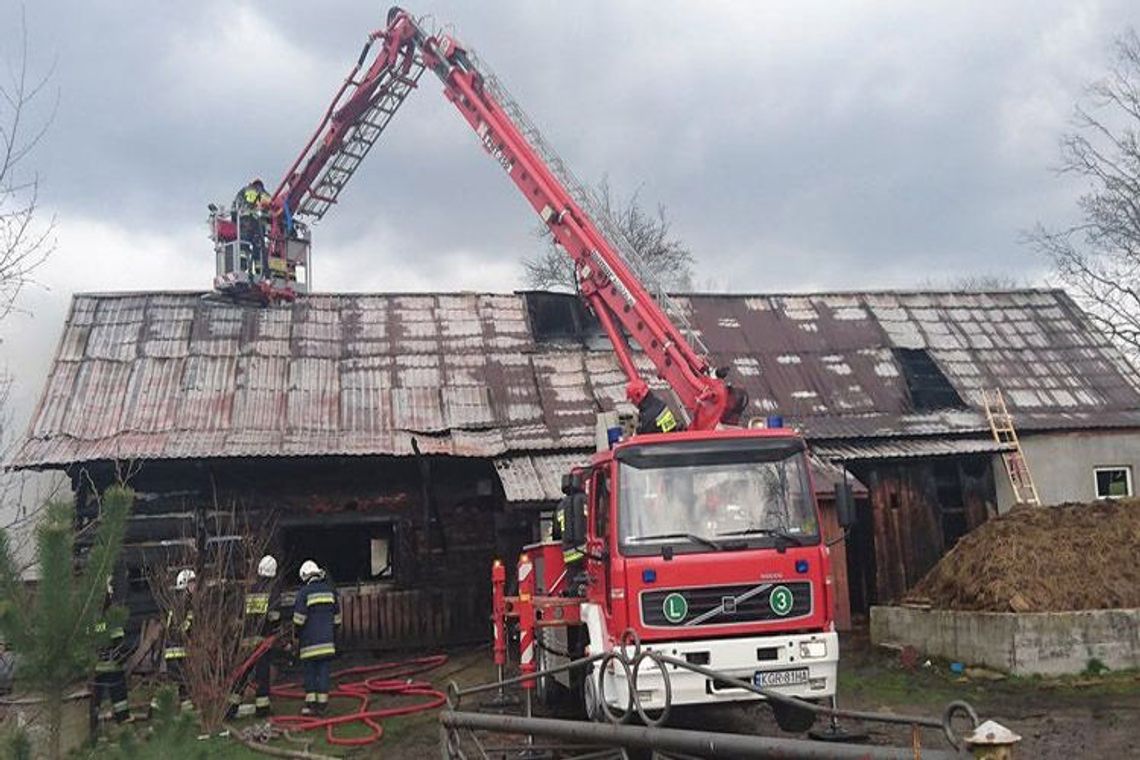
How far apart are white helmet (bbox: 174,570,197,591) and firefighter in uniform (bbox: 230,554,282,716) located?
0.68 metres

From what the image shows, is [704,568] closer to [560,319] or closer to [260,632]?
[260,632]

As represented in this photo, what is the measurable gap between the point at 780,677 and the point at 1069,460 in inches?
478

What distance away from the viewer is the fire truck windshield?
8062 mm

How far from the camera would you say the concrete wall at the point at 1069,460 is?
56.0 feet

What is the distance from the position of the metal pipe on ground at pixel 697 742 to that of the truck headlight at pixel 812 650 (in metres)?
3.90

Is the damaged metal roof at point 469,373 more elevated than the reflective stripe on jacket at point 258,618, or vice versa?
the damaged metal roof at point 469,373

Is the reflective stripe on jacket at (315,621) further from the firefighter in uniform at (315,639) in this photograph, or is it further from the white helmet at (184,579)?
the white helmet at (184,579)

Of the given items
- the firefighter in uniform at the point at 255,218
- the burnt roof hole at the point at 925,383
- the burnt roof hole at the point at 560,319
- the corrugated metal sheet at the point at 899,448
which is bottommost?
the corrugated metal sheet at the point at 899,448

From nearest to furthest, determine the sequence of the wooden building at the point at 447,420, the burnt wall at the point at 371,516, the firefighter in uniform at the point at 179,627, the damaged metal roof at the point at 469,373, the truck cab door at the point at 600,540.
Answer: the truck cab door at the point at 600,540 → the firefighter in uniform at the point at 179,627 → the burnt wall at the point at 371,516 → the wooden building at the point at 447,420 → the damaged metal roof at the point at 469,373

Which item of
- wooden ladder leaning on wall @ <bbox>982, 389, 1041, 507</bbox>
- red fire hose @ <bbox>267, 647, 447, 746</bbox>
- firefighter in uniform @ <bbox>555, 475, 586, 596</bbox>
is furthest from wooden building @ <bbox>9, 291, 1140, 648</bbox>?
firefighter in uniform @ <bbox>555, 475, 586, 596</bbox>

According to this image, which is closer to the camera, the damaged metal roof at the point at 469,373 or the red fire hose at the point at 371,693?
the red fire hose at the point at 371,693

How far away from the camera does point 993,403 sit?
17984 mm

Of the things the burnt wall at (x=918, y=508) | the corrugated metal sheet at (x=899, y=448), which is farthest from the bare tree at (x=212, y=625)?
the burnt wall at (x=918, y=508)

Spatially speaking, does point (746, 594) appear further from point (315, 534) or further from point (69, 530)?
point (315, 534)
